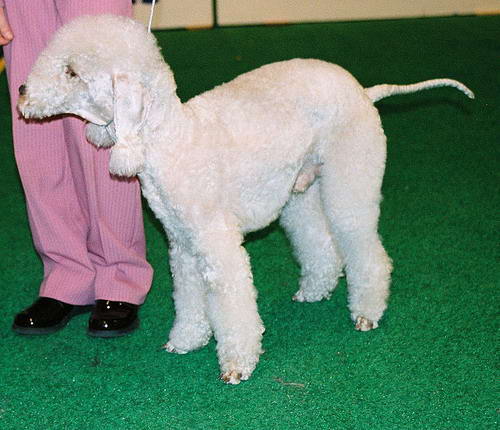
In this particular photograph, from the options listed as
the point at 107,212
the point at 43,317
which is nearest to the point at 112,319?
the point at 43,317

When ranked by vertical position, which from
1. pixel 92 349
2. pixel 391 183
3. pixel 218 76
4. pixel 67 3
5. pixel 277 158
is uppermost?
pixel 67 3

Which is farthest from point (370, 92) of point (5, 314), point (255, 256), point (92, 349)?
point (5, 314)

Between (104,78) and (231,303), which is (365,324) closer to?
(231,303)

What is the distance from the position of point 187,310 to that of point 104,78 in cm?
92

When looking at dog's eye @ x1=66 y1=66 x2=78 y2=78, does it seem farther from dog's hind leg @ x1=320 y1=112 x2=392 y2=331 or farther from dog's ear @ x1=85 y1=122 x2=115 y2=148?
dog's hind leg @ x1=320 y1=112 x2=392 y2=331

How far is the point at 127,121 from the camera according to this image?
82.6 inches

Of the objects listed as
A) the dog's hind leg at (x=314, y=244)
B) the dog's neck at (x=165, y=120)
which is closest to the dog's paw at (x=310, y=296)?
the dog's hind leg at (x=314, y=244)

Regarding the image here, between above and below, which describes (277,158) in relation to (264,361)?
above

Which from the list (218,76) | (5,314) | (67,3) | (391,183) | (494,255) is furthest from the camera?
(218,76)

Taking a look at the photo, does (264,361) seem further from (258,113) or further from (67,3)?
(67,3)

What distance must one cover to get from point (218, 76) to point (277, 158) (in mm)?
4605

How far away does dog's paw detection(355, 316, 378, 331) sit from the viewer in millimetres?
2779

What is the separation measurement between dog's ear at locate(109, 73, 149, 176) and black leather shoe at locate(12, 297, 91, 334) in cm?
92

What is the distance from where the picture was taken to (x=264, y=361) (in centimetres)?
261
